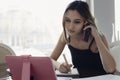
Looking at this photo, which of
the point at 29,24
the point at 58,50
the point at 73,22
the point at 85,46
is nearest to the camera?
the point at 73,22

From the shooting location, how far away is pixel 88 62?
1988 mm

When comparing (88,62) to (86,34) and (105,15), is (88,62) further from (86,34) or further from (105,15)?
(105,15)

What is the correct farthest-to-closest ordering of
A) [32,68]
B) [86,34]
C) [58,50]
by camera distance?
[58,50]
[86,34]
[32,68]

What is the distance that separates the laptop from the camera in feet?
4.21

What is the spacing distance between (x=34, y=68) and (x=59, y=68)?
0.52 meters

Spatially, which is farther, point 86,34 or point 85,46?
point 85,46

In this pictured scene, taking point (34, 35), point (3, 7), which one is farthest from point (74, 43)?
point (3, 7)

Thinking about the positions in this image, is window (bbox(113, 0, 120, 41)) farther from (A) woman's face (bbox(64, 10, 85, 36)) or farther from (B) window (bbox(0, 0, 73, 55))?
(A) woman's face (bbox(64, 10, 85, 36))

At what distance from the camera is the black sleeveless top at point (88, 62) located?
6.33 ft

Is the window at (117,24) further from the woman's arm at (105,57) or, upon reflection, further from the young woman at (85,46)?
the woman's arm at (105,57)

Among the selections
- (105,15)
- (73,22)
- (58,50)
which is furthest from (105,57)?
(105,15)

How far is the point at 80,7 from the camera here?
1.92 meters

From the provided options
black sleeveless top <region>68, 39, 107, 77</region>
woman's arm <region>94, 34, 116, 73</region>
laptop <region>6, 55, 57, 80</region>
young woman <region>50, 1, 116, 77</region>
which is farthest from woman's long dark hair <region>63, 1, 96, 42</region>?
laptop <region>6, 55, 57, 80</region>

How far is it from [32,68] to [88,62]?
760mm
